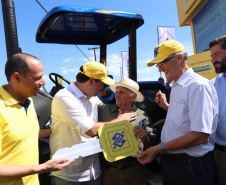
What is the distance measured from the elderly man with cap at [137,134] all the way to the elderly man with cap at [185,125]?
0.89 feet

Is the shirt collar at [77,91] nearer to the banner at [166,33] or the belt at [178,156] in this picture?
the belt at [178,156]

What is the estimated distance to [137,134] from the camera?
165cm

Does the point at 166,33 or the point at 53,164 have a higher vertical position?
the point at 166,33

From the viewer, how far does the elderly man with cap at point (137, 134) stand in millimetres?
1853

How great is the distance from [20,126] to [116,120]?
78 centimetres

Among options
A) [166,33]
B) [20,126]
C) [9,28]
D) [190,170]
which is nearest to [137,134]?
[190,170]

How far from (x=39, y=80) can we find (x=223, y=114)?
1.59 m

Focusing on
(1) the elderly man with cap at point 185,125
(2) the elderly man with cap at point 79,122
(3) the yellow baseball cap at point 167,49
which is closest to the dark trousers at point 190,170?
(1) the elderly man with cap at point 185,125

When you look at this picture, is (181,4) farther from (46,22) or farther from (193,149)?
(193,149)

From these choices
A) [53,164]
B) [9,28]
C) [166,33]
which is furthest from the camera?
[166,33]

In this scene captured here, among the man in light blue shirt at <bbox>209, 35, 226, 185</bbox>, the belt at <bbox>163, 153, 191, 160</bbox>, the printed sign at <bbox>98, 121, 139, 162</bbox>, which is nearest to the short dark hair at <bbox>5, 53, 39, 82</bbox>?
the printed sign at <bbox>98, 121, 139, 162</bbox>

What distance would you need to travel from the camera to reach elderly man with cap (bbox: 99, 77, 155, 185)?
1853 millimetres

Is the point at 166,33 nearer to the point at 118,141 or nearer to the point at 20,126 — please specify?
the point at 118,141

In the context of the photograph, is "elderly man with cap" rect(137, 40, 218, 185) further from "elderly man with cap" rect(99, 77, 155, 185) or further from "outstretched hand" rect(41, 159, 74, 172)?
"outstretched hand" rect(41, 159, 74, 172)
